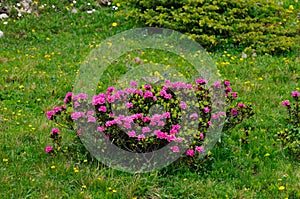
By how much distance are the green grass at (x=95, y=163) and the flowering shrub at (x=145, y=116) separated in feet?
1.05

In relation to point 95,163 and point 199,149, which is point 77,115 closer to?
point 95,163

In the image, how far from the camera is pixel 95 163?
531 centimetres

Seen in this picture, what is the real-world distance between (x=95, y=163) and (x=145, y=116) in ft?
2.49

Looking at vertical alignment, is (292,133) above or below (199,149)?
below

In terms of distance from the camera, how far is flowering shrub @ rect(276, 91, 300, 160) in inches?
223

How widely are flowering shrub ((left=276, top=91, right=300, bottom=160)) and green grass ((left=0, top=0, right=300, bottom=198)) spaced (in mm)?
132

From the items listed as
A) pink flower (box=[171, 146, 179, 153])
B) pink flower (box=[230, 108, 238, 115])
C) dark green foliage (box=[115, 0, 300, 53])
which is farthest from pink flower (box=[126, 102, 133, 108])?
dark green foliage (box=[115, 0, 300, 53])

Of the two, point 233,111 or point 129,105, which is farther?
point 233,111

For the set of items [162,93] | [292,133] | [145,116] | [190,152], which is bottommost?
[292,133]

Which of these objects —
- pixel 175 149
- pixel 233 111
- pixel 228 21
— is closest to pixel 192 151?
pixel 175 149

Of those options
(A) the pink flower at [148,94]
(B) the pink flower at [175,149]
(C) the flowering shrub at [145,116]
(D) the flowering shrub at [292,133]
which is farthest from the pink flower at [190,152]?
(D) the flowering shrub at [292,133]

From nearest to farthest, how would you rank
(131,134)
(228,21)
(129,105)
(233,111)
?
(131,134)
(129,105)
(233,111)
(228,21)

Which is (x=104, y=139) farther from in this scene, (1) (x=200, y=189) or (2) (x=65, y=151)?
(1) (x=200, y=189)

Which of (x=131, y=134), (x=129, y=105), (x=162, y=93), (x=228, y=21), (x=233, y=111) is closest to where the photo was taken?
Result: (x=131, y=134)
